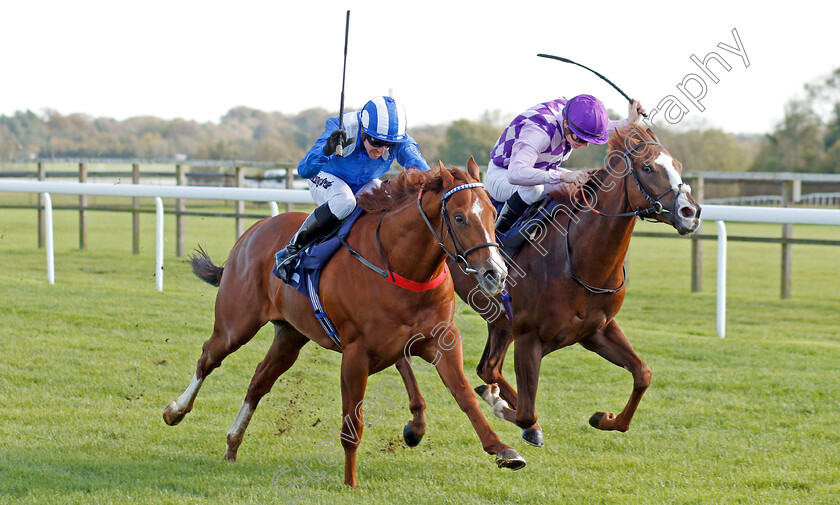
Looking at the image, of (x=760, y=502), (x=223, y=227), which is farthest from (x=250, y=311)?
(x=223, y=227)

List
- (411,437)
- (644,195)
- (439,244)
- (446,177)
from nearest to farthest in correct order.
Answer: (446,177) → (439,244) → (644,195) → (411,437)

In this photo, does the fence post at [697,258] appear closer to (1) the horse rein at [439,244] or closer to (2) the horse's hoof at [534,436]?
(2) the horse's hoof at [534,436]

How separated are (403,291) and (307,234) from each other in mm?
775

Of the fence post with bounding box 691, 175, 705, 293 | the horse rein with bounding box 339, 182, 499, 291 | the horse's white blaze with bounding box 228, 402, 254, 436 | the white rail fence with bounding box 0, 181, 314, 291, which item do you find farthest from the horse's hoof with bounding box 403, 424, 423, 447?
the fence post with bounding box 691, 175, 705, 293

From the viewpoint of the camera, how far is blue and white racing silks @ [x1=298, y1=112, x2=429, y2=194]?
420 centimetres

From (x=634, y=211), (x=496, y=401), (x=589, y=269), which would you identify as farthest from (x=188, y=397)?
(x=634, y=211)

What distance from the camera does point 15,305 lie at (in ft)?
24.9

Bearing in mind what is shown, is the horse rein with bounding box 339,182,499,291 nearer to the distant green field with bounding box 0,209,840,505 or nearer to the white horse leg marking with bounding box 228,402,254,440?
the distant green field with bounding box 0,209,840,505

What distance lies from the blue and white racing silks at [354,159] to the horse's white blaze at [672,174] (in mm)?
1125

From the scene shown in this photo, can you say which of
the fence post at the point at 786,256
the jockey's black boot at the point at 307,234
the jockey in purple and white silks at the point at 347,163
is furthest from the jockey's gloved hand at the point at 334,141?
the fence post at the point at 786,256

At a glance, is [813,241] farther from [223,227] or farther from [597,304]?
[223,227]

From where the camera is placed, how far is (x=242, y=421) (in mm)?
4387

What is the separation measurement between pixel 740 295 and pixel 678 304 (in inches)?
69.3

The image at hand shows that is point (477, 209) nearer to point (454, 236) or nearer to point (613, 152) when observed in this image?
point (454, 236)
